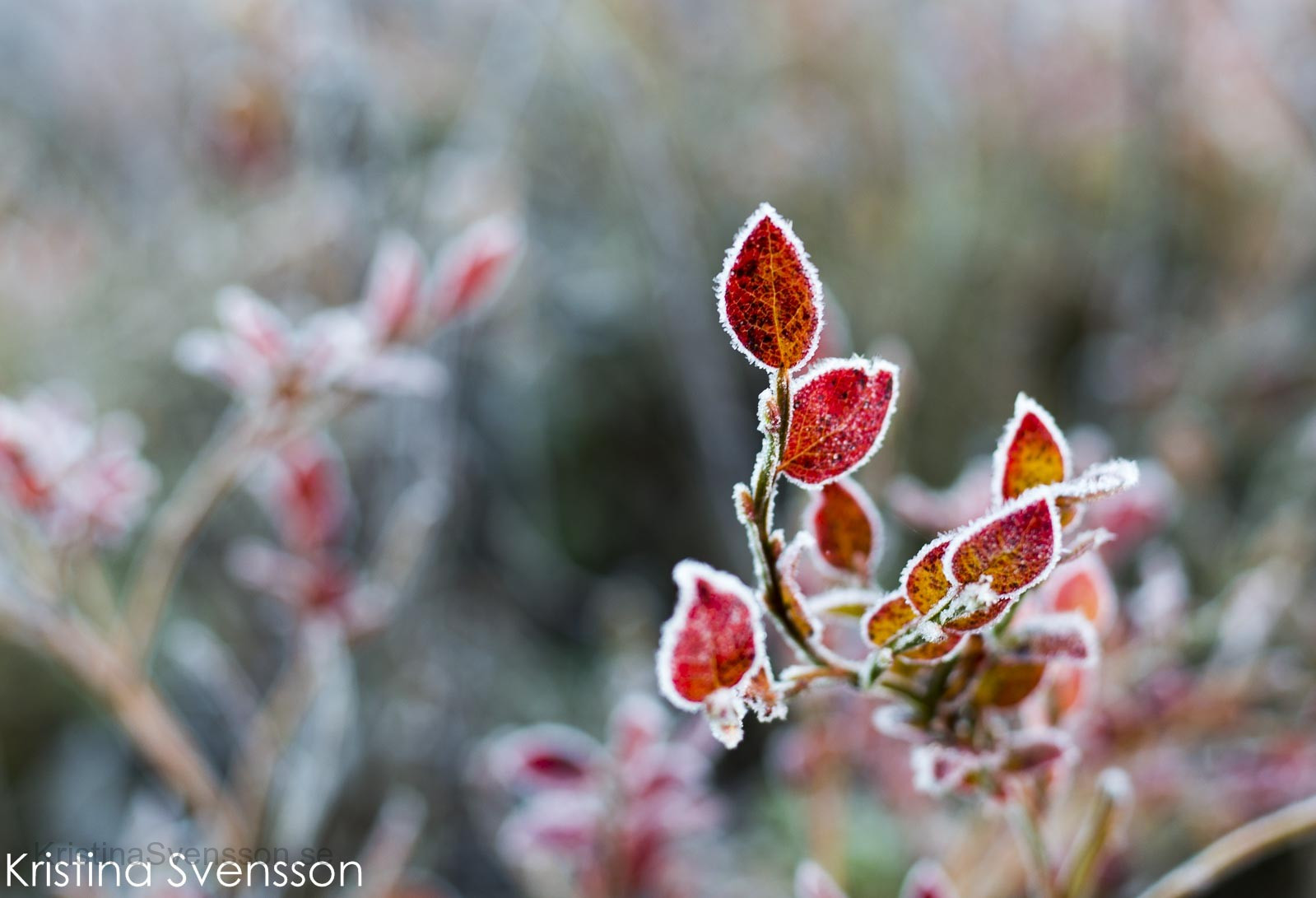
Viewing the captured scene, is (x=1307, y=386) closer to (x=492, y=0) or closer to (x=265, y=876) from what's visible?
(x=265, y=876)

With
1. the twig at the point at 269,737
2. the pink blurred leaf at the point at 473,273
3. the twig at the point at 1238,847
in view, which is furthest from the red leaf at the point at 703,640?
the twig at the point at 269,737

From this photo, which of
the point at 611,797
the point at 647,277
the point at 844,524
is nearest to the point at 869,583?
the point at 844,524

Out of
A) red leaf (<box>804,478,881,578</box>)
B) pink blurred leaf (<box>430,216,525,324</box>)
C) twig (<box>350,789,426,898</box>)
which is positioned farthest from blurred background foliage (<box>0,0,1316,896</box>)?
red leaf (<box>804,478,881,578</box>)

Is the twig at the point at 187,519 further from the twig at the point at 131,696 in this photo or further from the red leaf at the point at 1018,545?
the red leaf at the point at 1018,545

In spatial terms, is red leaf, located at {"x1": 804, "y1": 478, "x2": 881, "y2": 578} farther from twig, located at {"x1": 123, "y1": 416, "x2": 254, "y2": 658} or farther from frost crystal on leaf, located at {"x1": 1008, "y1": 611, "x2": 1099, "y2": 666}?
twig, located at {"x1": 123, "y1": 416, "x2": 254, "y2": 658}

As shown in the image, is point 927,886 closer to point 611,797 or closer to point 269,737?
point 611,797

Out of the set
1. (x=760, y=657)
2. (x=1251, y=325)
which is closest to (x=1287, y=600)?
(x=1251, y=325)
